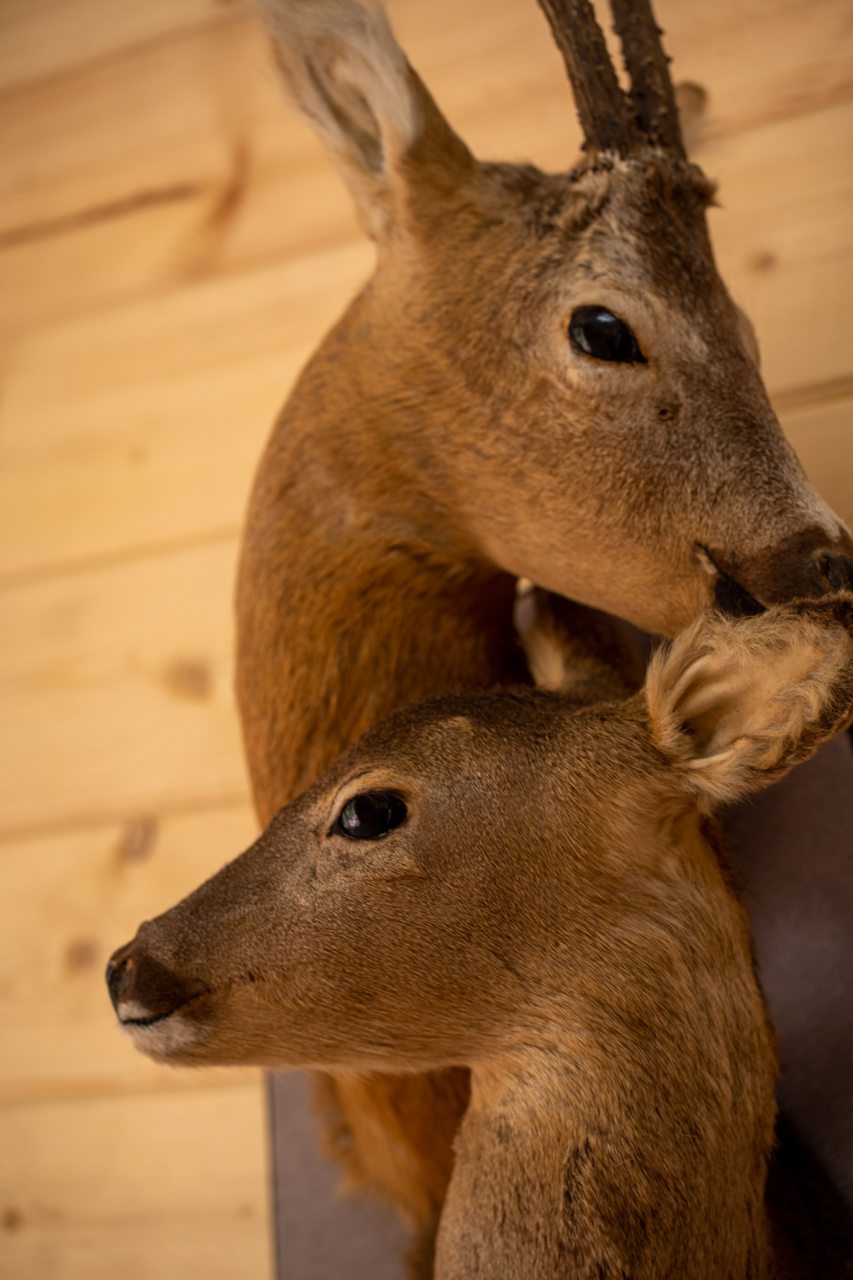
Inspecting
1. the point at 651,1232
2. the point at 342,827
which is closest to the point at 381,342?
the point at 342,827

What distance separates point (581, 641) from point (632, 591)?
4.1 inches

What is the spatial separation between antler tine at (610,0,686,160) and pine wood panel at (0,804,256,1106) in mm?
825

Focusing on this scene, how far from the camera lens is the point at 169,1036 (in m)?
0.71

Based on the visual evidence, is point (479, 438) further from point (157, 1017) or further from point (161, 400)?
point (161, 400)

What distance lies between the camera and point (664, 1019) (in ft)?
2.30

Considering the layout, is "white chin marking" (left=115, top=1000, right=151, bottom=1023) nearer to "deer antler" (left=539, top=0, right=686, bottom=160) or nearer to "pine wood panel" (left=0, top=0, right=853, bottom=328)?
"deer antler" (left=539, top=0, right=686, bottom=160)

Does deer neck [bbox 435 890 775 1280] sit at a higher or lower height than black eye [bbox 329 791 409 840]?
lower

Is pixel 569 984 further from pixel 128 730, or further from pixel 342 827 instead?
pixel 128 730

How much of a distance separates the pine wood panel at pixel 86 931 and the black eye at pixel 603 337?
736mm

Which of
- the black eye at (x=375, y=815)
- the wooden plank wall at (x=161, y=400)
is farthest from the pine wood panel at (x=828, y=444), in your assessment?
the black eye at (x=375, y=815)

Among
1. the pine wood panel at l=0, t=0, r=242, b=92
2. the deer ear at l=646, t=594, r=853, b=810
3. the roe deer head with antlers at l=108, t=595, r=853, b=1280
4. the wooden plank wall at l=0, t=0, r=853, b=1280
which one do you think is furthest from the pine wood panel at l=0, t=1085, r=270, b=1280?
the pine wood panel at l=0, t=0, r=242, b=92

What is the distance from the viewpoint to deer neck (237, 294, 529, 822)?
942 mm

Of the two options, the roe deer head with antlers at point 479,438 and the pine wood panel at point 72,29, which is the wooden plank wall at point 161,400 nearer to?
the pine wood panel at point 72,29

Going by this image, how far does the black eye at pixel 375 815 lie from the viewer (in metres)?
0.74
